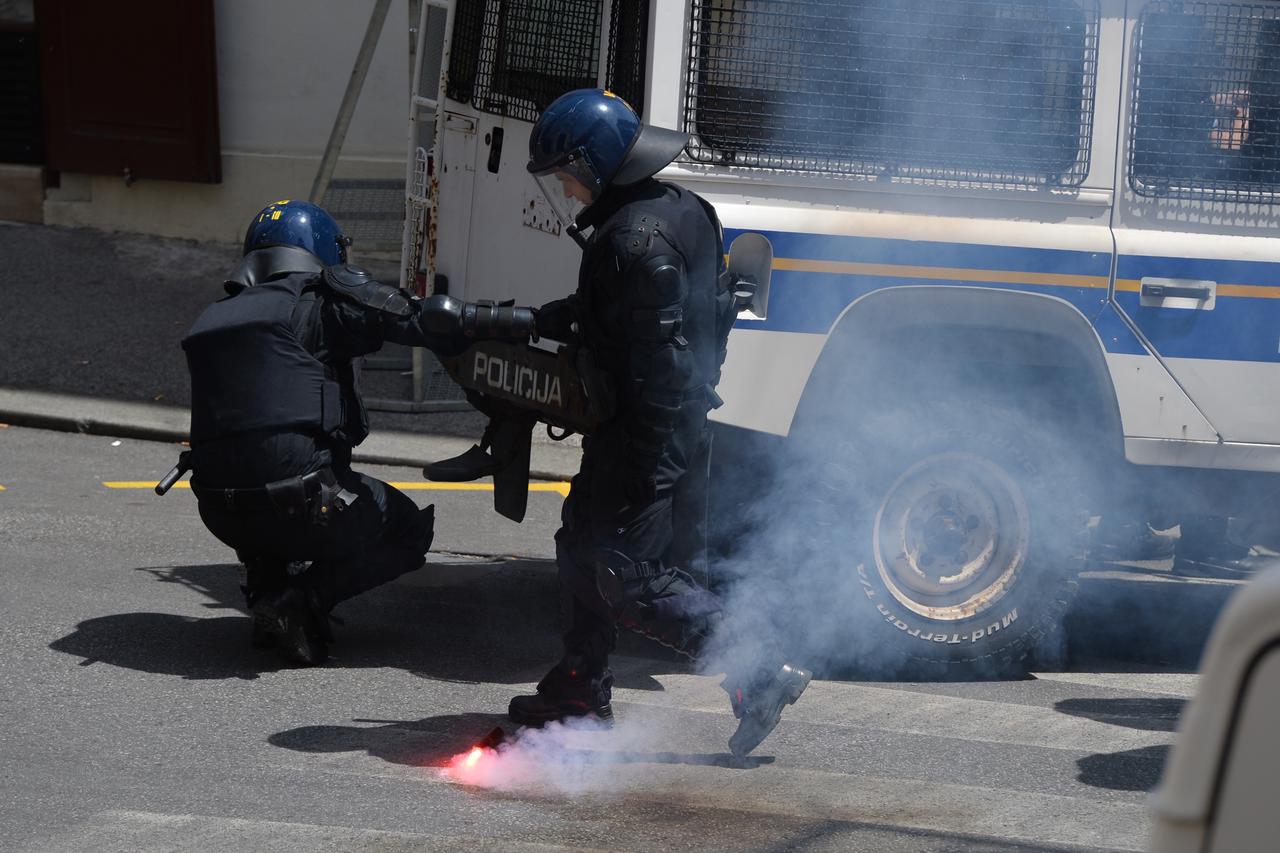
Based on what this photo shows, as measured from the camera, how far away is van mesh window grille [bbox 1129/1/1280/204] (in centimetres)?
511

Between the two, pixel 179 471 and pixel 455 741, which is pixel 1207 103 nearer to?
pixel 455 741

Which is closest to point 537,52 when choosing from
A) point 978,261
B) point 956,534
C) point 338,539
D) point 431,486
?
point 978,261

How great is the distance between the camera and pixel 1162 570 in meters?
7.12

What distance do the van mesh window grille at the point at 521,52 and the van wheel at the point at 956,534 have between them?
164cm

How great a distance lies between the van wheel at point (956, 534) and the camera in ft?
17.1

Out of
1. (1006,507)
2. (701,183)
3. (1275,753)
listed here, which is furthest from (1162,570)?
(1275,753)

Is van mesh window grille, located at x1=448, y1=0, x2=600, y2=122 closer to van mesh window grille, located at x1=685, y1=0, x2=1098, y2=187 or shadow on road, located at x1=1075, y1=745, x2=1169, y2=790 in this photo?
van mesh window grille, located at x1=685, y1=0, x2=1098, y2=187

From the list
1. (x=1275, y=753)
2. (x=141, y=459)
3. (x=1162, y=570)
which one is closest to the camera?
(x=1275, y=753)

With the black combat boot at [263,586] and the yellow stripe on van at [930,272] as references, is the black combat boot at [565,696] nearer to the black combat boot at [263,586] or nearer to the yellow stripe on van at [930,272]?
the black combat boot at [263,586]

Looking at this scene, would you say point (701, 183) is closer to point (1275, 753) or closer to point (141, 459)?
point (1275, 753)

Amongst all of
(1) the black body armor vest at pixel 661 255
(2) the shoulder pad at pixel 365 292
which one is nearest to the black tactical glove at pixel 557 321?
(1) the black body armor vest at pixel 661 255

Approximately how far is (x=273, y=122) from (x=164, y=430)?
4.09 m

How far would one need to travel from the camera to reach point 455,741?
4664mm

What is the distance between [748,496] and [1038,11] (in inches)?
71.1
